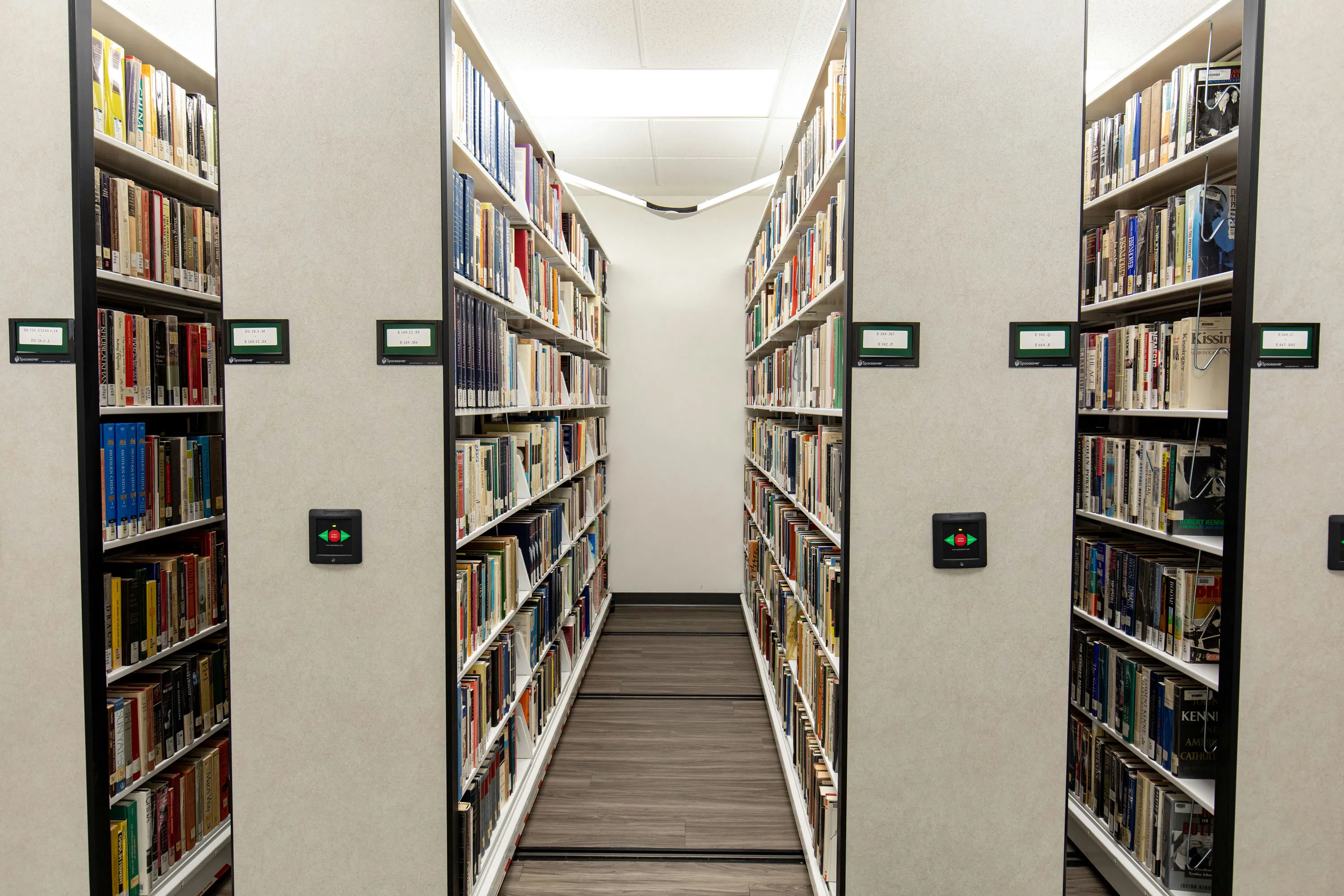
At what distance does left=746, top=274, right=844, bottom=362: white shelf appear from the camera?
2107 millimetres

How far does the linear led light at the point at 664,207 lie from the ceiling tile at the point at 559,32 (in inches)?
47.2

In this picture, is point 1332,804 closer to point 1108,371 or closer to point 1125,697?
point 1125,697

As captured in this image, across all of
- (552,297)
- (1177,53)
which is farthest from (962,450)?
(552,297)

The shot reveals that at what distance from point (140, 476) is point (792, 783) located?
2469 mm

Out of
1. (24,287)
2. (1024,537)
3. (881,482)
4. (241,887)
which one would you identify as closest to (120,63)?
(24,287)

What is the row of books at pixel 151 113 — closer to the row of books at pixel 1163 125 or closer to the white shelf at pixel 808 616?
the white shelf at pixel 808 616

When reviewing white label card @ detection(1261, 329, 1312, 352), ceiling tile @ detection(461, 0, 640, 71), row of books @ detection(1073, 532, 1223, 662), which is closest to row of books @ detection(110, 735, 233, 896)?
row of books @ detection(1073, 532, 1223, 662)

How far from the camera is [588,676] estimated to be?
4.12 metres

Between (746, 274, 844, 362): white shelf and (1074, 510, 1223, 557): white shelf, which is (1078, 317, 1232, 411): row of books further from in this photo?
(746, 274, 844, 362): white shelf

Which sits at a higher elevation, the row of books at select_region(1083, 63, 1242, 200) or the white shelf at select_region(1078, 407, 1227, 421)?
the row of books at select_region(1083, 63, 1242, 200)

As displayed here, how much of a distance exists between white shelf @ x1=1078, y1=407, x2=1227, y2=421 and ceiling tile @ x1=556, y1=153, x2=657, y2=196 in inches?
131

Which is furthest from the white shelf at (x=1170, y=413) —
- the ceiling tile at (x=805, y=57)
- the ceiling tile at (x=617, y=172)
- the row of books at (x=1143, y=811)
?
the ceiling tile at (x=617, y=172)

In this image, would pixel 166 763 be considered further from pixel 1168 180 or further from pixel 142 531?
pixel 1168 180

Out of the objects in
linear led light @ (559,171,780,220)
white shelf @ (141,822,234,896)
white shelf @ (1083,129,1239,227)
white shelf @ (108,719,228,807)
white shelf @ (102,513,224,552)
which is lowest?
white shelf @ (141,822,234,896)
